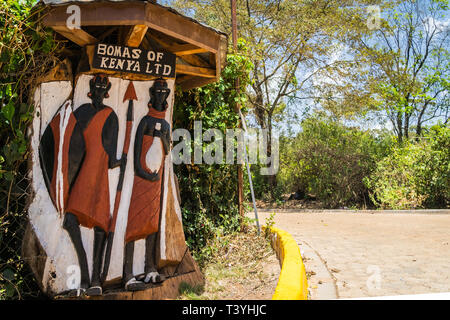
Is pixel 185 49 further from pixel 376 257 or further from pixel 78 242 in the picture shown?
pixel 376 257

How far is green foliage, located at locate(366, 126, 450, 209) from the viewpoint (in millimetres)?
10586

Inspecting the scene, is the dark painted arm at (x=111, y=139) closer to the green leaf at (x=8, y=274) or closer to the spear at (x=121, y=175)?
the spear at (x=121, y=175)

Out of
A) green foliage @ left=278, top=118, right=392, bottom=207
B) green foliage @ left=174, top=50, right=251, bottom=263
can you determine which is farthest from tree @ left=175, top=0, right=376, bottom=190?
green foliage @ left=174, top=50, right=251, bottom=263

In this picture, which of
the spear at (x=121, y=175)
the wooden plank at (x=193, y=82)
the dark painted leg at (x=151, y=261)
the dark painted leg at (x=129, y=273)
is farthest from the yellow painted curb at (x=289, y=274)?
the wooden plank at (x=193, y=82)

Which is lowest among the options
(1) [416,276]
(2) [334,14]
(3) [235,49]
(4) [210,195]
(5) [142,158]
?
(1) [416,276]

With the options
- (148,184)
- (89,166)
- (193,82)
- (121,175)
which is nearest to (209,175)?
(193,82)

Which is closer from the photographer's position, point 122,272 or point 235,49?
point 122,272

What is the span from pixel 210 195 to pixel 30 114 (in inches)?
114

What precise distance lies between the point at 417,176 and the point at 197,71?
9.28 m

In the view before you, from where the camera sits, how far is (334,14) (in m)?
15.2

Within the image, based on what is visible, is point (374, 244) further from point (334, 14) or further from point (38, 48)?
point (334, 14)

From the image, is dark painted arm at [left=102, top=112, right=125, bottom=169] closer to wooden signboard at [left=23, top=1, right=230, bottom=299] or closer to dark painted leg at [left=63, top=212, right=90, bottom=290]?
wooden signboard at [left=23, top=1, right=230, bottom=299]
